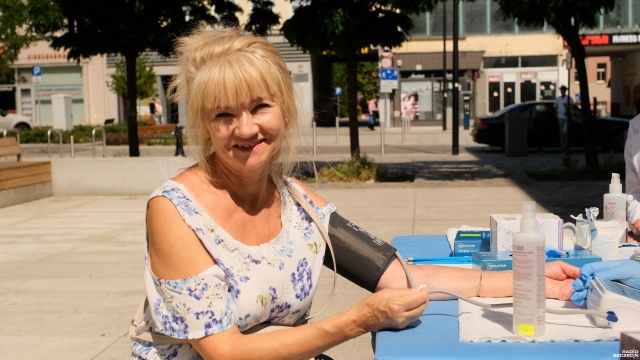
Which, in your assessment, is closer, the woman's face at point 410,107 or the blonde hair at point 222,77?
the blonde hair at point 222,77

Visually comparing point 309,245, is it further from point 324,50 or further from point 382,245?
point 324,50

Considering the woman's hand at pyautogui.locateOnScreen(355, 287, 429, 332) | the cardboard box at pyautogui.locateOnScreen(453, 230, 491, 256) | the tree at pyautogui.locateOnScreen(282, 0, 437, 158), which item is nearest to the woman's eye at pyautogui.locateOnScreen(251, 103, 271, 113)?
the woman's hand at pyautogui.locateOnScreen(355, 287, 429, 332)

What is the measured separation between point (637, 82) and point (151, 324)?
43154 mm

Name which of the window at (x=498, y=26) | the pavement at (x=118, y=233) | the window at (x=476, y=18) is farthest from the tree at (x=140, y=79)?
the pavement at (x=118, y=233)

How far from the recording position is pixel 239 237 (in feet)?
8.41

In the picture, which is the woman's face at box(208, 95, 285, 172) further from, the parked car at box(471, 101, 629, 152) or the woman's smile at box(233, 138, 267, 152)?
the parked car at box(471, 101, 629, 152)

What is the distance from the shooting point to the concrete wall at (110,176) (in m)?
13.8

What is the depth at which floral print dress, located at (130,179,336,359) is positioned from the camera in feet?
7.66

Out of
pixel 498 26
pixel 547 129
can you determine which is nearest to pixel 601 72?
pixel 498 26

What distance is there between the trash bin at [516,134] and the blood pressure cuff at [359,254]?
63.7 feet

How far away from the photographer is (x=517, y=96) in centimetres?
4347

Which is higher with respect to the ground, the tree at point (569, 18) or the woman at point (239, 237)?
the tree at point (569, 18)

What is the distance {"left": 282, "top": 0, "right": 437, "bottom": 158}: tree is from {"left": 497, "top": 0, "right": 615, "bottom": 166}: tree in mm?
1809

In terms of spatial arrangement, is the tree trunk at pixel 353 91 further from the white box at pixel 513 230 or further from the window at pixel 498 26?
the window at pixel 498 26
